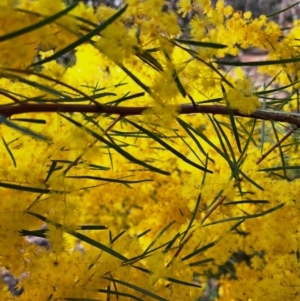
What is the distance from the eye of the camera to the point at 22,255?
24.5 inches

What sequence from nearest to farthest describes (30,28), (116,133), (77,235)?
1. (30,28)
2. (77,235)
3. (116,133)

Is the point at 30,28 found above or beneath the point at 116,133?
above

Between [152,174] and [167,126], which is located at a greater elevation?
[167,126]

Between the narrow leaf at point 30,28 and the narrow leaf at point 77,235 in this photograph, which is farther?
the narrow leaf at point 77,235

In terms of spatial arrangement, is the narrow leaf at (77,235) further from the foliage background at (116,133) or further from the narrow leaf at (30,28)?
the narrow leaf at (30,28)

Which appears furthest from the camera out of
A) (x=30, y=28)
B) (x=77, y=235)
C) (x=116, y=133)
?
(x=116, y=133)

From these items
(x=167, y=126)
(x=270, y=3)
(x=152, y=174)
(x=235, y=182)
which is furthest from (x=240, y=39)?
(x=270, y=3)

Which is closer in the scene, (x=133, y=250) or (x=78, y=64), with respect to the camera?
(x=133, y=250)

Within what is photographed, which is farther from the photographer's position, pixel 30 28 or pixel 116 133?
pixel 116 133

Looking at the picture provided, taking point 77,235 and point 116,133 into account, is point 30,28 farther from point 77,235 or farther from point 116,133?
point 116,133

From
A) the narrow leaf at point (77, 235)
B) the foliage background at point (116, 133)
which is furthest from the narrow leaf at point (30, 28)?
the narrow leaf at point (77, 235)

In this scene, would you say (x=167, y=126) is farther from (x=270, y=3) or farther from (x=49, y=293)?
(x=270, y=3)

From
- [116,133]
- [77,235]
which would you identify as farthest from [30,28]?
[116,133]

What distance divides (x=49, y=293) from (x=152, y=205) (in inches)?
21.7
